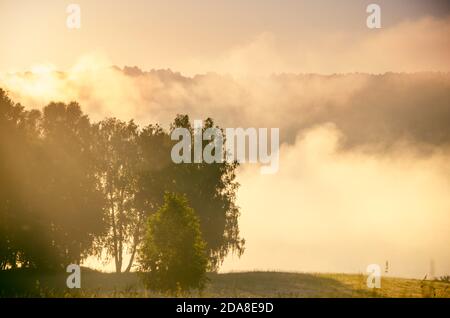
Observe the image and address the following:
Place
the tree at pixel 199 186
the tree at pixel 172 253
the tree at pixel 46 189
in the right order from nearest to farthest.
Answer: the tree at pixel 172 253, the tree at pixel 46 189, the tree at pixel 199 186

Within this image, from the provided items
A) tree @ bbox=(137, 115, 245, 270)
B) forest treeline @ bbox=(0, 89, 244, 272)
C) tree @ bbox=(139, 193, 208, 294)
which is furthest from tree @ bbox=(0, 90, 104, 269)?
tree @ bbox=(139, 193, 208, 294)

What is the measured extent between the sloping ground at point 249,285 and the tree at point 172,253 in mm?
911

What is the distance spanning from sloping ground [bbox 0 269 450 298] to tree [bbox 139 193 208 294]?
2.99 ft

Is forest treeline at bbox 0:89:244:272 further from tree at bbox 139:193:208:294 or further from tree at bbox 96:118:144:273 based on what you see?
tree at bbox 139:193:208:294

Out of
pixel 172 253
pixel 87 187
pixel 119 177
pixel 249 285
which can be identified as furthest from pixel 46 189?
pixel 172 253

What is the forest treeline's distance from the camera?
133ft

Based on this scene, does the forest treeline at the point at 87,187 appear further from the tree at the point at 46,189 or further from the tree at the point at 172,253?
the tree at the point at 172,253

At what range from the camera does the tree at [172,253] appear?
24016mm

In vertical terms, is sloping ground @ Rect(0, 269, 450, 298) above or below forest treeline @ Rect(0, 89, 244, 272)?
below

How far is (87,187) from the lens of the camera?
4553 centimetres

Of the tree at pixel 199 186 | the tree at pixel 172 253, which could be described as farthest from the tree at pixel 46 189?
the tree at pixel 172 253

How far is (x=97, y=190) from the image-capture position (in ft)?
153

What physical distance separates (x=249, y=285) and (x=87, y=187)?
63.0 feet

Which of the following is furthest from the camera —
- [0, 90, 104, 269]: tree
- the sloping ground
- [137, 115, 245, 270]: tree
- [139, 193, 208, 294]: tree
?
[137, 115, 245, 270]: tree
